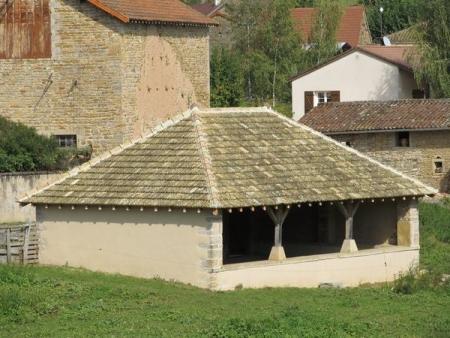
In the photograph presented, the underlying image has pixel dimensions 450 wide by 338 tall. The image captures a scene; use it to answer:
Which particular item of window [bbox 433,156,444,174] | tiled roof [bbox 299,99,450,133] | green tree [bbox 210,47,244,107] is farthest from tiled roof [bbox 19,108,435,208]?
green tree [bbox 210,47,244,107]

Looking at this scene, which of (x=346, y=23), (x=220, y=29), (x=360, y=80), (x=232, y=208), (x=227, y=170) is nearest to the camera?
(x=232, y=208)

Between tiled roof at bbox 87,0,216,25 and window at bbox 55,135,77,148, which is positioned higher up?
tiled roof at bbox 87,0,216,25

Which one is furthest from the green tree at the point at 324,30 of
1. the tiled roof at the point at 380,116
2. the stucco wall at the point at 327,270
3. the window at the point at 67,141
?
the stucco wall at the point at 327,270

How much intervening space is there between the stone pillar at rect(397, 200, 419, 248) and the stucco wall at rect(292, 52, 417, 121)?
2256 centimetres

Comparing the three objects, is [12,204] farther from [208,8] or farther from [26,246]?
[208,8]

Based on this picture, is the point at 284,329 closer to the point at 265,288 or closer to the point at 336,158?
the point at 265,288

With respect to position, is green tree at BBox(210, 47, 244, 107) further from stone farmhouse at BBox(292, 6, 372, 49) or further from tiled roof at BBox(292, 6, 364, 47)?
tiled roof at BBox(292, 6, 364, 47)

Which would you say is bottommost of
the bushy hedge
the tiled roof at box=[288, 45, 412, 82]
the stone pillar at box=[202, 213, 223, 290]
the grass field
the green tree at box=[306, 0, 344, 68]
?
the grass field

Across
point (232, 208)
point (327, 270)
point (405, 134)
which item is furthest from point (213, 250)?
point (405, 134)

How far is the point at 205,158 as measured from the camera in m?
28.3

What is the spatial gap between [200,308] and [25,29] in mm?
17768

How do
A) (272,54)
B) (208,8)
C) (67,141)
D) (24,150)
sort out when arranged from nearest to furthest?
(24,150), (67,141), (272,54), (208,8)

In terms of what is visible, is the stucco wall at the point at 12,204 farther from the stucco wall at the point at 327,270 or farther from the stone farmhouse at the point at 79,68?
the stucco wall at the point at 327,270

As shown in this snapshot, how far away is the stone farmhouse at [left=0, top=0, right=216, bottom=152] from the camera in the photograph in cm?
3959
